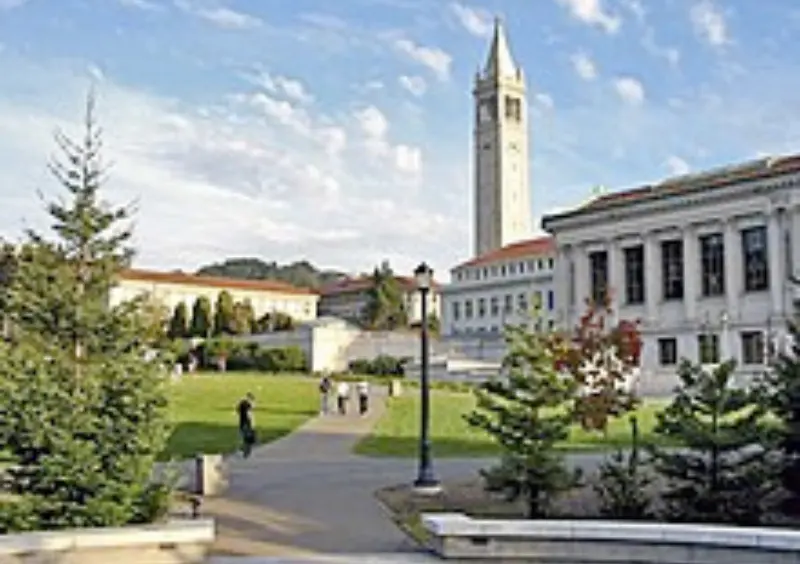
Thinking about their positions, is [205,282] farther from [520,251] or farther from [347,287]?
[520,251]

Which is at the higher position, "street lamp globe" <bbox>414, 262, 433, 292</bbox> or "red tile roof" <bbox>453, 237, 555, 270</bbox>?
"red tile roof" <bbox>453, 237, 555, 270</bbox>

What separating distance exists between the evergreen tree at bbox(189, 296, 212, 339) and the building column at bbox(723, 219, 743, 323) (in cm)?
5676

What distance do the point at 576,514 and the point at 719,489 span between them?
2.23 meters

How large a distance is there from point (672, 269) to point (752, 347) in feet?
26.4

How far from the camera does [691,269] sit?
6431 cm

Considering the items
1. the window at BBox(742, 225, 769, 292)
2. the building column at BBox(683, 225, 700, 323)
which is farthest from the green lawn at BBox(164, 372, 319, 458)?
the window at BBox(742, 225, 769, 292)

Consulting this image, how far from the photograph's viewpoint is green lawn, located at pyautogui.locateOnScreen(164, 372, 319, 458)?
29.7m

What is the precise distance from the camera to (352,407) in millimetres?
42438

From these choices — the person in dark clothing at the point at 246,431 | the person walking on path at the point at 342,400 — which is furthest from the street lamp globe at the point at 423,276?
the person walking on path at the point at 342,400

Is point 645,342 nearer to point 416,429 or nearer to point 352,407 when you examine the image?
point 352,407

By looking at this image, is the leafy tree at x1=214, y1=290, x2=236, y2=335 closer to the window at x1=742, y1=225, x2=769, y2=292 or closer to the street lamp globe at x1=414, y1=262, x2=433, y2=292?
the window at x1=742, y1=225, x2=769, y2=292

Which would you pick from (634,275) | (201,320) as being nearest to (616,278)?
(634,275)

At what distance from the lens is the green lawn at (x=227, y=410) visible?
97.4ft

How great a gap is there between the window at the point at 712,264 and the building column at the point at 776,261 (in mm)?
3595
